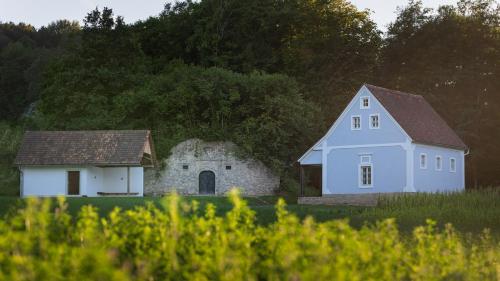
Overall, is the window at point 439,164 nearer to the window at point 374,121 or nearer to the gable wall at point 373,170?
the gable wall at point 373,170

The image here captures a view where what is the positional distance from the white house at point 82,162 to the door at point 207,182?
11.8 feet

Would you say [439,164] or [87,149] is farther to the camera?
[87,149]

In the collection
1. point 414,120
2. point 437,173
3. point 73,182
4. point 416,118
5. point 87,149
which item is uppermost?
point 416,118

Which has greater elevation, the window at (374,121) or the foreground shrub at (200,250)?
the window at (374,121)

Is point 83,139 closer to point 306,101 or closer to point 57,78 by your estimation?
point 57,78

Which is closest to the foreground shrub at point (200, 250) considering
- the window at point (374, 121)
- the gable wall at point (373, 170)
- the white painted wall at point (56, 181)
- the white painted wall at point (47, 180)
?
the gable wall at point (373, 170)

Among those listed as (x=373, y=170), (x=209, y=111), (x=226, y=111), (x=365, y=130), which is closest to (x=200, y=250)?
(x=373, y=170)

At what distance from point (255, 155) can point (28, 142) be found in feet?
38.7

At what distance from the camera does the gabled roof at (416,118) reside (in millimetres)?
39938

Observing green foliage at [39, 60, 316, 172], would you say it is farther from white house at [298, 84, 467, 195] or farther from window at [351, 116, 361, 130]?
window at [351, 116, 361, 130]

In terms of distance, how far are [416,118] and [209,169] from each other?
11392 mm

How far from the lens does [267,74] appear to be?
48531mm

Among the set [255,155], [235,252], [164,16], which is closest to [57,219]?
[235,252]

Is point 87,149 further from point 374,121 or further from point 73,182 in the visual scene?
point 374,121
